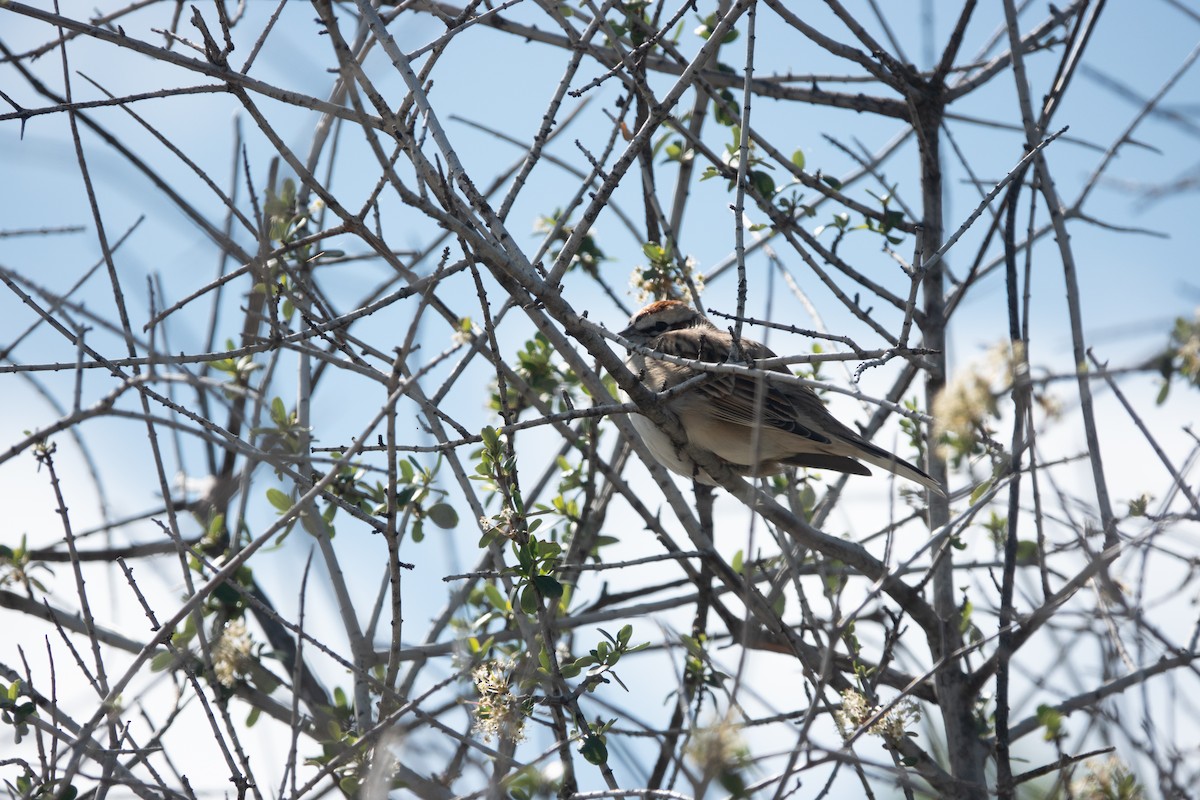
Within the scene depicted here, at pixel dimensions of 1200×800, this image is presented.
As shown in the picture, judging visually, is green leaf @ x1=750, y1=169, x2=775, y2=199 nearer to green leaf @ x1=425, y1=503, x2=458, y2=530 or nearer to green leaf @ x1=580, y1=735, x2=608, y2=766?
green leaf @ x1=425, y1=503, x2=458, y2=530

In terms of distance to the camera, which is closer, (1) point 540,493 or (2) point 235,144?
(2) point 235,144

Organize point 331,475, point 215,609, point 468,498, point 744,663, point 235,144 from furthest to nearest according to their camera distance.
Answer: point 235,144 < point 215,609 < point 468,498 < point 331,475 < point 744,663

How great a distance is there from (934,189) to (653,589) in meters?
2.48

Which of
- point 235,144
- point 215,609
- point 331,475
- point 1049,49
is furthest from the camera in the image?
point 1049,49

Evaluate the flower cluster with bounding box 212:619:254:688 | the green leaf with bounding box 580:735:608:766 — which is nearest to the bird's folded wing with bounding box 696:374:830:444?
the green leaf with bounding box 580:735:608:766

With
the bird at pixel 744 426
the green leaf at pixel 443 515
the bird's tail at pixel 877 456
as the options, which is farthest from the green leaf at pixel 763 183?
the green leaf at pixel 443 515

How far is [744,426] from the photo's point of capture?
550 cm

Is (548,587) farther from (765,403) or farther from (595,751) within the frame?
(765,403)

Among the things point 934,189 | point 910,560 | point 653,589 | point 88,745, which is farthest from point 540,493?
point 910,560

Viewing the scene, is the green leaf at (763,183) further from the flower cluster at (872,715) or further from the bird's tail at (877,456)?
the flower cluster at (872,715)

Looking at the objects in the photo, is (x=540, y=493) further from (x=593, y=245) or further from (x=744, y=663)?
(x=744, y=663)

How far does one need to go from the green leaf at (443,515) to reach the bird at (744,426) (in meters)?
0.98

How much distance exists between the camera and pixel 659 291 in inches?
214

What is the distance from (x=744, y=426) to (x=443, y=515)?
1568mm
